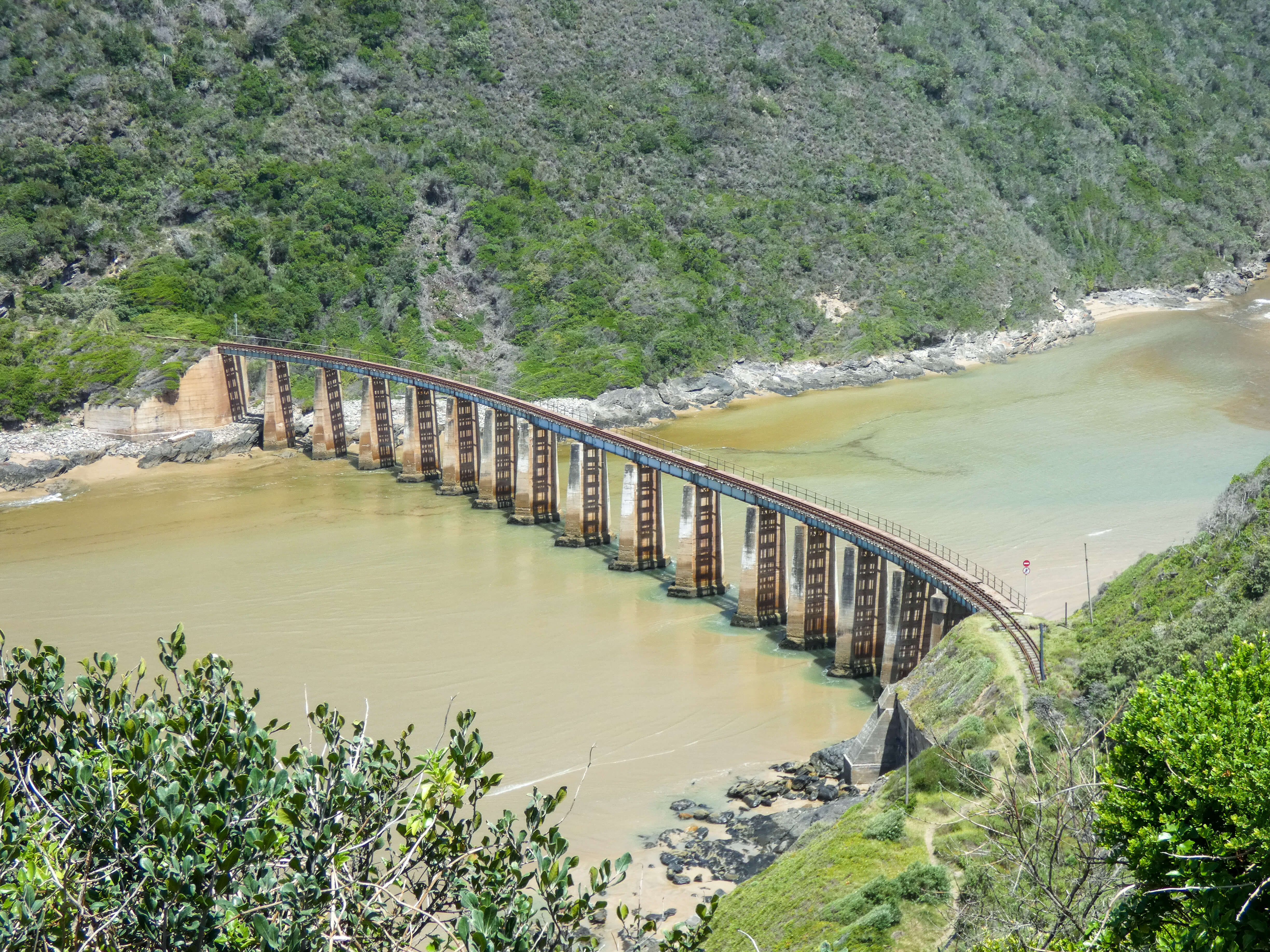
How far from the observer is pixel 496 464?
6166cm

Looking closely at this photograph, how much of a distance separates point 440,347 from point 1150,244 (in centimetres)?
7679

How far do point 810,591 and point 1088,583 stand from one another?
9092 millimetres

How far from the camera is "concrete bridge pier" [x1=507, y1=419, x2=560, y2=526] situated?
192 feet

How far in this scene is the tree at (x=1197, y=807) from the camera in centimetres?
1308

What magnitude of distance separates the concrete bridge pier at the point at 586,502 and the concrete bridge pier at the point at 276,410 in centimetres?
2524

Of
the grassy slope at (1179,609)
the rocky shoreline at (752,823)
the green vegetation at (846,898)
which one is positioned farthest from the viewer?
the rocky shoreline at (752,823)

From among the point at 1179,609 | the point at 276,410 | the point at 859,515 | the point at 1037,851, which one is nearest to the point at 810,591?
the point at 859,515

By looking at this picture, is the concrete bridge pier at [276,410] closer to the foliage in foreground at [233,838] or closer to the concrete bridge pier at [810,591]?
the concrete bridge pier at [810,591]

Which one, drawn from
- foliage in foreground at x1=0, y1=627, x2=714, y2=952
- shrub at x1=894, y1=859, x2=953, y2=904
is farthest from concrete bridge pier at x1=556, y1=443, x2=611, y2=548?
foliage in foreground at x1=0, y1=627, x2=714, y2=952

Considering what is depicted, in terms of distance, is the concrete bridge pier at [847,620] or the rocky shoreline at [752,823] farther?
the concrete bridge pier at [847,620]

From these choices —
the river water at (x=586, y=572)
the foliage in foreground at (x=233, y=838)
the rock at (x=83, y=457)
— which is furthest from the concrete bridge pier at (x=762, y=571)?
the rock at (x=83, y=457)

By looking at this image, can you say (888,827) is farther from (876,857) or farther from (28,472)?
(28,472)

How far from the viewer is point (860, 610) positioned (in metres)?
40.4

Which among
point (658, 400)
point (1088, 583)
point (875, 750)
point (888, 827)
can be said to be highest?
point (1088, 583)
